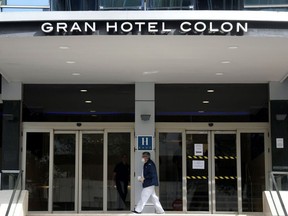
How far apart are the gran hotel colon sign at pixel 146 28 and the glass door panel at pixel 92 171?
6110 mm

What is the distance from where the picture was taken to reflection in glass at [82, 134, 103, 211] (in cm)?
1617

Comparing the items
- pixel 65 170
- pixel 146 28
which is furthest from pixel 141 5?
pixel 65 170

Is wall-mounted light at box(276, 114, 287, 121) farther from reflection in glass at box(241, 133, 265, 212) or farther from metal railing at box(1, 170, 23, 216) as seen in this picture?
metal railing at box(1, 170, 23, 216)

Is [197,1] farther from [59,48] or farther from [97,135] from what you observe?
[97,135]

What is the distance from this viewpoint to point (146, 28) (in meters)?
10.8

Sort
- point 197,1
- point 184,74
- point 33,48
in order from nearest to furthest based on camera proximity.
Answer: point 33,48 → point 197,1 → point 184,74

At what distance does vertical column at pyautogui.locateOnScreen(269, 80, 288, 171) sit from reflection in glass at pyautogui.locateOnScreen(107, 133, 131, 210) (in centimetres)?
417

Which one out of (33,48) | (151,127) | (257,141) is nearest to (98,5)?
(33,48)

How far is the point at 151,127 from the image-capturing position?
52.4ft

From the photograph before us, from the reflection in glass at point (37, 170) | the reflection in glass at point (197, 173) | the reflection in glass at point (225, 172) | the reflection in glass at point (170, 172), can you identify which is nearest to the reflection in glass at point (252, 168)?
the reflection in glass at point (225, 172)

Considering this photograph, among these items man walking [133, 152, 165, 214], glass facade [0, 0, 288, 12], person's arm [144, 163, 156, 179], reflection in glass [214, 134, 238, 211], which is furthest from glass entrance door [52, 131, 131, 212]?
glass facade [0, 0, 288, 12]

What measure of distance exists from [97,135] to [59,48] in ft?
16.8

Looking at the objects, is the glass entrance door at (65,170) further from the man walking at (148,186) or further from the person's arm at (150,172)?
the person's arm at (150,172)

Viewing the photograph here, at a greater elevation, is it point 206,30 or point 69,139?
point 206,30
